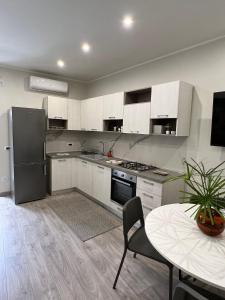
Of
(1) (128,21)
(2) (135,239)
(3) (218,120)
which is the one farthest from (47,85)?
(2) (135,239)

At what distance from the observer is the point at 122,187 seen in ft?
10.4

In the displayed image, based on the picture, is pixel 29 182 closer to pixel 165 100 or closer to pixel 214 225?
pixel 165 100

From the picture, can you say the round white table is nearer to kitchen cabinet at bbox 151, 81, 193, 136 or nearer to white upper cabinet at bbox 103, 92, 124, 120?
kitchen cabinet at bbox 151, 81, 193, 136

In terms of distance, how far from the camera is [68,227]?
2.90 metres

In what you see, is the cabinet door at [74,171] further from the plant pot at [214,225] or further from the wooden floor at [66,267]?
the plant pot at [214,225]

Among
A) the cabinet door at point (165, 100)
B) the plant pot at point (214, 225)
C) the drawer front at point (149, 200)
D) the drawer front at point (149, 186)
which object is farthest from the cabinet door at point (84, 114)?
the plant pot at point (214, 225)

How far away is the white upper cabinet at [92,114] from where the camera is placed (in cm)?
397

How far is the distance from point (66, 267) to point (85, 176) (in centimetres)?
214

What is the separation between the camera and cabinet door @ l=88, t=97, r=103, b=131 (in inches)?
156

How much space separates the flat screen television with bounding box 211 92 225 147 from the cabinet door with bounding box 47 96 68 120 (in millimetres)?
3085

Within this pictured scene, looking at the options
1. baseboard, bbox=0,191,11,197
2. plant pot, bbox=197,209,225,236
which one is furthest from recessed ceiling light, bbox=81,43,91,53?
baseboard, bbox=0,191,11,197

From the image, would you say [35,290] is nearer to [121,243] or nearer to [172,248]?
[121,243]

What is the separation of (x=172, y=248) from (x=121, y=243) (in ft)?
4.85

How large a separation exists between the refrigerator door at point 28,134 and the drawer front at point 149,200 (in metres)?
2.20
